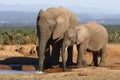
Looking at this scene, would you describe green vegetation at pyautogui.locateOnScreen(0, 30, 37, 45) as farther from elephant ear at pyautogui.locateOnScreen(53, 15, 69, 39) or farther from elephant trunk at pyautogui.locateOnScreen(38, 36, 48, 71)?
elephant trunk at pyautogui.locateOnScreen(38, 36, 48, 71)

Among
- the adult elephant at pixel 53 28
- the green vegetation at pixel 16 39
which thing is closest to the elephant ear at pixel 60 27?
the adult elephant at pixel 53 28

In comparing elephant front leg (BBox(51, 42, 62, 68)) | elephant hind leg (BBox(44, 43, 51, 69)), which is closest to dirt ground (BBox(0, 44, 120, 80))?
elephant hind leg (BBox(44, 43, 51, 69))

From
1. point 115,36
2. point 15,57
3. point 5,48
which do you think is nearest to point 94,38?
point 15,57

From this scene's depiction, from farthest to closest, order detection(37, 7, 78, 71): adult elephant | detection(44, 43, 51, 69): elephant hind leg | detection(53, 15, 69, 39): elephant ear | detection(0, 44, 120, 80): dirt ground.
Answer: detection(44, 43, 51, 69): elephant hind leg, detection(53, 15, 69, 39): elephant ear, detection(37, 7, 78, 71): adult elephant, detection(0, 44, 120, 80): dirt ground

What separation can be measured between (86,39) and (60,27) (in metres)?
1.74

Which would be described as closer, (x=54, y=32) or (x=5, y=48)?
(x=54, y=32)

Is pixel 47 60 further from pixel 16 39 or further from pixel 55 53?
pixel 16 39

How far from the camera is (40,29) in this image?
24250 millimetres

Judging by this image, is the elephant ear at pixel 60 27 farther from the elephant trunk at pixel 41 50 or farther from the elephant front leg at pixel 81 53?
the elephant front leg at pixel 81 53

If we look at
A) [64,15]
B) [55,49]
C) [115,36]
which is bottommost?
[115,36]

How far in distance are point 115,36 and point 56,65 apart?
69.4ft

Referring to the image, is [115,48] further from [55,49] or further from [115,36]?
[115,36]

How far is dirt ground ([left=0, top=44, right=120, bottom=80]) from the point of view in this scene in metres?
19.6

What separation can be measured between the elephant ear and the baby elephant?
315 millimetres
